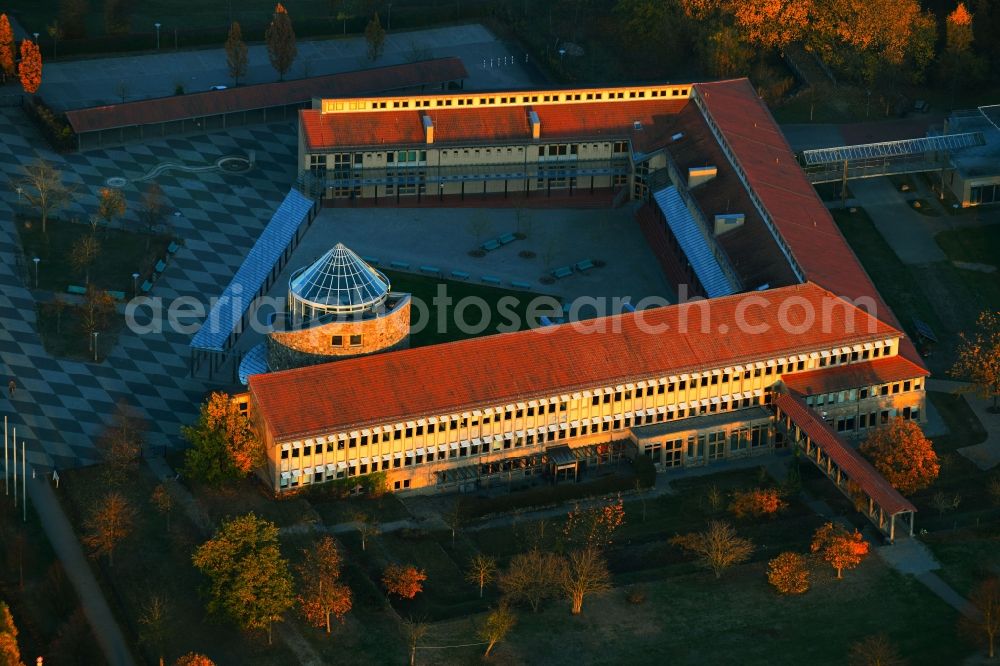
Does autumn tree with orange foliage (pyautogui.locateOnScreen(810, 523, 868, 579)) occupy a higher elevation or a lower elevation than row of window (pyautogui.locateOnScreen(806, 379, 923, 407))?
lower

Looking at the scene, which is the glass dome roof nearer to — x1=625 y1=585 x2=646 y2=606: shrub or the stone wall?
the stone wall

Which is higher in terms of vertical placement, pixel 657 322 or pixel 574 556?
pixel 657 322

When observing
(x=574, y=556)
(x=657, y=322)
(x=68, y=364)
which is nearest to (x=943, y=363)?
(x=657, y=322)

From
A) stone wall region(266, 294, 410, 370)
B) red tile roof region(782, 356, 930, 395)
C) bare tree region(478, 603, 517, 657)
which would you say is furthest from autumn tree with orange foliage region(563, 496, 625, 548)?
stone wall region(266, 294, 410, 370)

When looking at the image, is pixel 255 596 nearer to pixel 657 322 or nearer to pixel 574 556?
pixel 574 556

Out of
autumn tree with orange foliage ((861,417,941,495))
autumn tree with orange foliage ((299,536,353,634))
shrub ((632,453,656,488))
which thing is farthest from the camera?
shrub ((632,453,656,488))

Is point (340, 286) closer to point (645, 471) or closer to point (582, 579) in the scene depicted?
point (645, 471)
